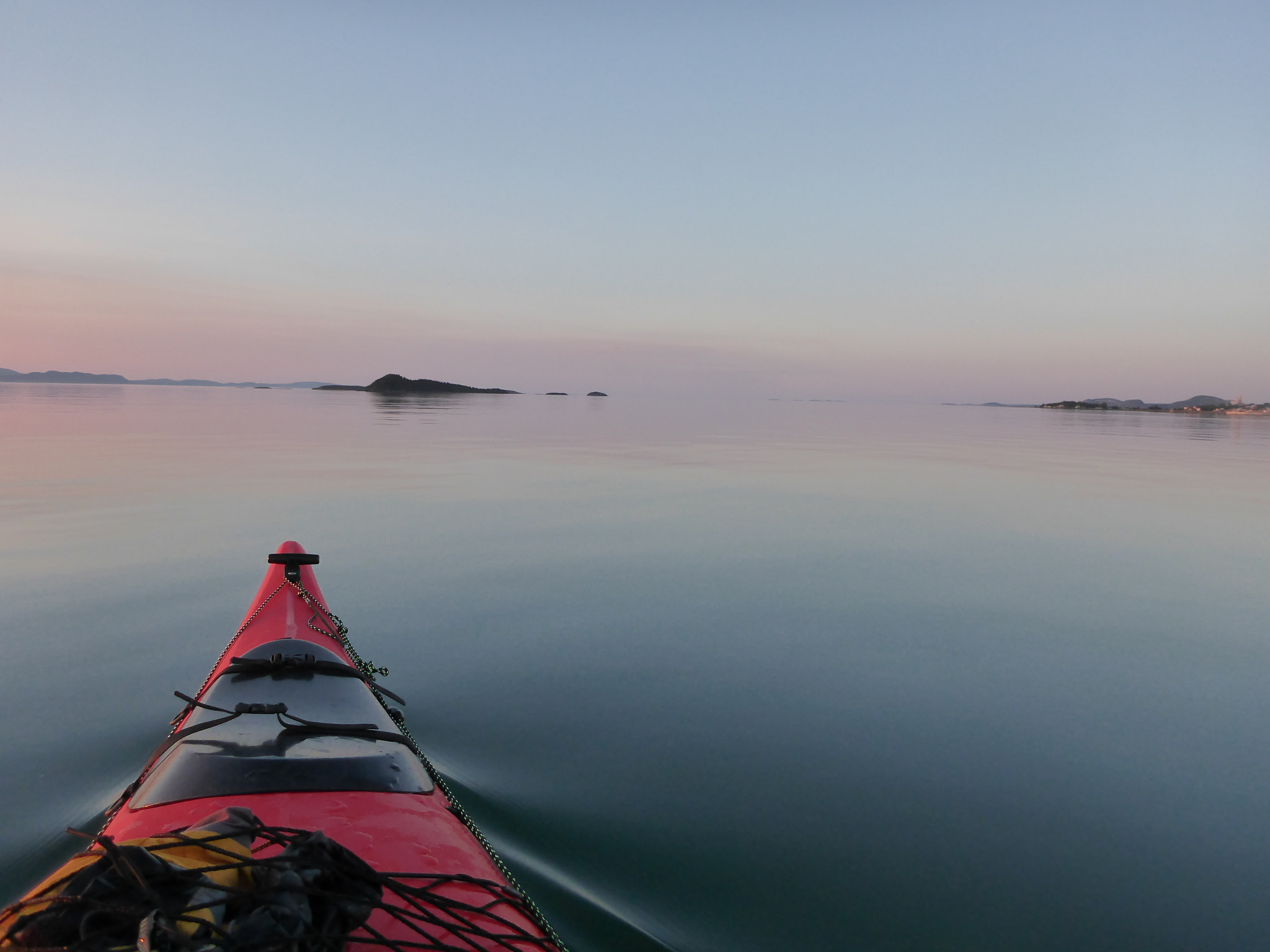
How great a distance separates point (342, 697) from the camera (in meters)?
3.50

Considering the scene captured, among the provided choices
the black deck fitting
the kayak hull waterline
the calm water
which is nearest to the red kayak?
the kayak hull waterline

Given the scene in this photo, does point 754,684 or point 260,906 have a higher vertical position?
point 260,906

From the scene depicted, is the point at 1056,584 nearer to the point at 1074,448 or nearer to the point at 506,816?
the point at 506,816

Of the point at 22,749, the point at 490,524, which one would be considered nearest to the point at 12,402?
the point at 490,524

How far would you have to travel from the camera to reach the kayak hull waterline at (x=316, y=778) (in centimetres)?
229

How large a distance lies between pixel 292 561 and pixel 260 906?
3.63 metres

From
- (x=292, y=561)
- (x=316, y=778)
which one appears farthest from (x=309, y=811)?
(x=292, y=561)

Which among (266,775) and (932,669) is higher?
(266,775)

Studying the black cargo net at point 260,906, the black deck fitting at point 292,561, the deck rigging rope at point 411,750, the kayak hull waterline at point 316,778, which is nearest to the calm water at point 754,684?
the deck rigging rope at point 411,750

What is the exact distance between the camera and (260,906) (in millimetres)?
1766

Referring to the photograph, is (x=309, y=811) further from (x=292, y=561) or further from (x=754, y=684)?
(x=754, y=684)

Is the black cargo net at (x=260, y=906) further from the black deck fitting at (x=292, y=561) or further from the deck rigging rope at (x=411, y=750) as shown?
the black deck fitting at (x=292, y=561)

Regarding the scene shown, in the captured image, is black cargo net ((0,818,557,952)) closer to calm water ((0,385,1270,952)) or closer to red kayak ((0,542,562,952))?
red kayak ((0,542,562,952))

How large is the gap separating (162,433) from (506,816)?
2481 centimetres
